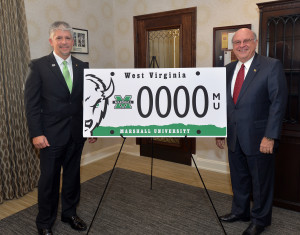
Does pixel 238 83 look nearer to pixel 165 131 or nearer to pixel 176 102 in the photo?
pixel 176 102

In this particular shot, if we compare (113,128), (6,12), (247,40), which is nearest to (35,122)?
(113,128)

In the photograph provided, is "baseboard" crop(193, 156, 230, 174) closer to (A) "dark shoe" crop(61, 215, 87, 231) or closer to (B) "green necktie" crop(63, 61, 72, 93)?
(A) "dark shoe" crop(61, 215, 87, 231)

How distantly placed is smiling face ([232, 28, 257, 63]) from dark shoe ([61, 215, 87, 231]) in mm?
1903

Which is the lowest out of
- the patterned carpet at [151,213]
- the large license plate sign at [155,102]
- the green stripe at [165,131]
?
the patterned carpet at [151,213]

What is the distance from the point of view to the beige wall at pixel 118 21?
3232mm

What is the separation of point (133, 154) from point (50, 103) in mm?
2550

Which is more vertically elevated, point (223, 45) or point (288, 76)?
point (223, 45)

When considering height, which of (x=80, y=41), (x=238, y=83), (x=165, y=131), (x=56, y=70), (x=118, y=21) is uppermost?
(x=118, y=21)

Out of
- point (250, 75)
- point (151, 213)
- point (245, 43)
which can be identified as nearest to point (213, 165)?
point (151, 213)

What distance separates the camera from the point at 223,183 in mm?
3244

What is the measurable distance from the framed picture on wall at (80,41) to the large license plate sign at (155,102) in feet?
6.37

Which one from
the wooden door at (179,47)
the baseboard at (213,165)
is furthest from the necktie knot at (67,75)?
the baseboard at (213,165)

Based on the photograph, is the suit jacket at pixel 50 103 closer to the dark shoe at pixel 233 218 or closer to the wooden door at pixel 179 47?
the dark shoe at pixel 233 218

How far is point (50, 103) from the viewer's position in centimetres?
205
